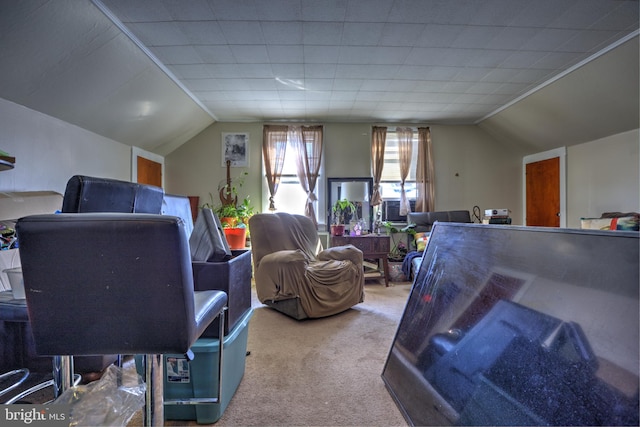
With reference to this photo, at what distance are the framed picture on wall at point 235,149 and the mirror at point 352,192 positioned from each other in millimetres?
1503

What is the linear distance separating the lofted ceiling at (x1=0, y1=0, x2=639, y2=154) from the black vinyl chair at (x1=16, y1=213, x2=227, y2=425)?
7.11 ft

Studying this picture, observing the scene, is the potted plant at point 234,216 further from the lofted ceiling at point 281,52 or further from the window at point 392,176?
the window at point 392,176

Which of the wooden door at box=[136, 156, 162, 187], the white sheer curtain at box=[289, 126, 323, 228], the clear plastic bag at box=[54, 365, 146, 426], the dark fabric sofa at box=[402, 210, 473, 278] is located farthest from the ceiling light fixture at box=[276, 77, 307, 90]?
the clear plastic bag at box=[54, 365, 146, 426]

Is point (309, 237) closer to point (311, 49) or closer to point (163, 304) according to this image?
point (311, 49)

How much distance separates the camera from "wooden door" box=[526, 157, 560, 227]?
4594 mm

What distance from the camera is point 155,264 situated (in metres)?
0.78

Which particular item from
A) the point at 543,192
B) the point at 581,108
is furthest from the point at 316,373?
the point at 543,192

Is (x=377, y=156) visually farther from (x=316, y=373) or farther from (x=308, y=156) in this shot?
(x=316, y=373)

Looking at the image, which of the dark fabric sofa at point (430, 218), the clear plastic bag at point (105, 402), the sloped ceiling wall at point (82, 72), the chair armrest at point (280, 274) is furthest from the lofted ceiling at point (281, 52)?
the clear plastic bag at point (105, 402)

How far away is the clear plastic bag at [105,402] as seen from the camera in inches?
34.2

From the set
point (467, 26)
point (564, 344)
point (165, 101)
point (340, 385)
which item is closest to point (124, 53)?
point (165, 101)

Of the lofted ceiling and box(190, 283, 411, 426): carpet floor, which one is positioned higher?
the lofted ceiling

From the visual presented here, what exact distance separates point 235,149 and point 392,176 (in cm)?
277

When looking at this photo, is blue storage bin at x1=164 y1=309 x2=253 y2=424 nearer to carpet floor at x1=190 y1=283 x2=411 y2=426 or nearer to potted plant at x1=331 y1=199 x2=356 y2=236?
carpet floor at x1=190 y1=283 x2=411 y2=426
